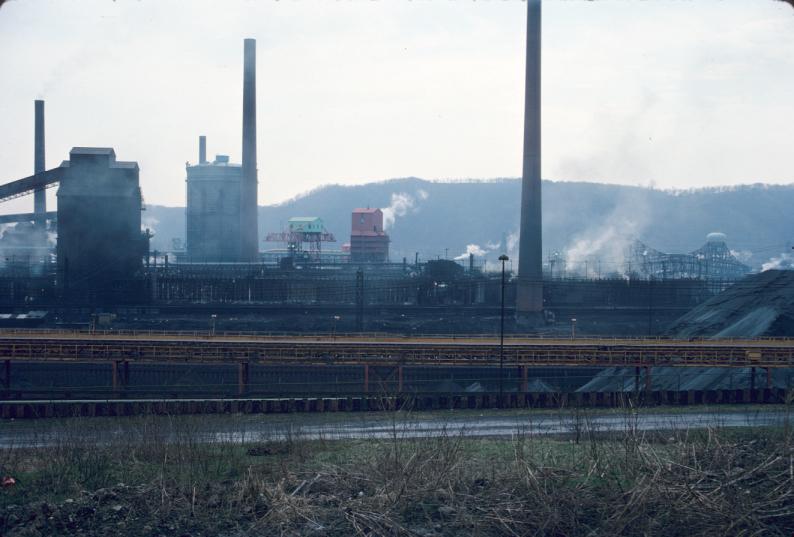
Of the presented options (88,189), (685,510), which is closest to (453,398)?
(685,510)

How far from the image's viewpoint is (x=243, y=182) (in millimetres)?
51594

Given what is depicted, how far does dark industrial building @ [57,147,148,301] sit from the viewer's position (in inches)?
1655

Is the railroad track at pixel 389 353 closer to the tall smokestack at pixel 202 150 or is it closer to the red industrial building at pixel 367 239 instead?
the red industrial building at pixel 367 239

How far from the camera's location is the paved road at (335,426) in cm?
1063

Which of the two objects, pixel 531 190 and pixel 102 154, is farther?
pixel 102 154

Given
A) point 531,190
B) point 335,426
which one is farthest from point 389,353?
point 531,190

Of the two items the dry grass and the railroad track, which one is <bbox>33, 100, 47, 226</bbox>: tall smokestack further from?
the dry grass

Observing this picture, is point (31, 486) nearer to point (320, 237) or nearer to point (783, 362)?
point (783, 362)

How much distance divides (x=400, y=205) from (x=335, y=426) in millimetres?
95379

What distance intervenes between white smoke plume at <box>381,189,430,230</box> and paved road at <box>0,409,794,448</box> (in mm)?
84973

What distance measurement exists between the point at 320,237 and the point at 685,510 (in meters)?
62.1

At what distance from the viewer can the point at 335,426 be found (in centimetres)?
1589

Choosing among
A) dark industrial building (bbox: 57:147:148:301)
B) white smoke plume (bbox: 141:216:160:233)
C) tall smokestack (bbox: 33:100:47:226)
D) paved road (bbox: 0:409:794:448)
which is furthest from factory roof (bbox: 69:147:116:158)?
white smoke plume (bbox: 141:216:160:233)

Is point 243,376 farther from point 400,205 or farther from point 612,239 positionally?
point 400,205
